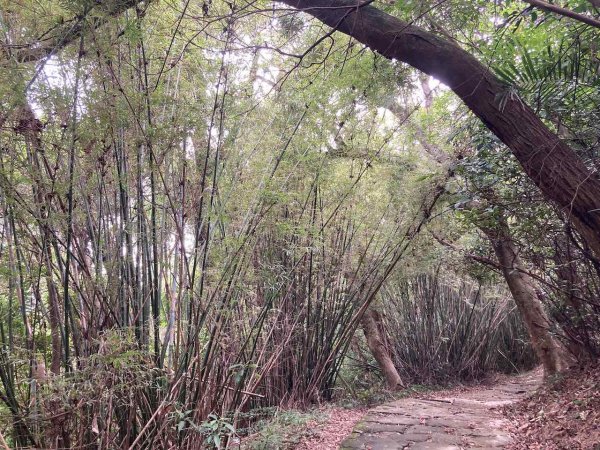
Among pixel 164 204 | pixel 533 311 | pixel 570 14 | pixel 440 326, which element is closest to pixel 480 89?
pixel 570 14

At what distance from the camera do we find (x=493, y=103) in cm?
214

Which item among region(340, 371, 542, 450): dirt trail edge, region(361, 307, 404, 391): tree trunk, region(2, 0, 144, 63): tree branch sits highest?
region(2, 0, 144, 63): tree branch

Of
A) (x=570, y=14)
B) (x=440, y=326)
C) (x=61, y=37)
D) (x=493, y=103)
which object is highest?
(x=61, y=37)

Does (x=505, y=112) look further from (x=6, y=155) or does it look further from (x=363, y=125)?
(x=6, y=155)

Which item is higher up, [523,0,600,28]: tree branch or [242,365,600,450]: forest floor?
[523,0,600,28]: tree branch

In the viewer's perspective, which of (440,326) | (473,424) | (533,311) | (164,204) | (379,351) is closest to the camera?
(164,204)

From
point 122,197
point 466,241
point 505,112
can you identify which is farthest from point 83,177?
point 466,241

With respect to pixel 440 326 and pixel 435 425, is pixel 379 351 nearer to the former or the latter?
pixel 440 326

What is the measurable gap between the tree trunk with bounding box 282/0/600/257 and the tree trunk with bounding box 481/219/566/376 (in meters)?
2.19

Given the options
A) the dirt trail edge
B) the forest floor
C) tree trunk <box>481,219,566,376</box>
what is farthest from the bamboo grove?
the dirt trail edge

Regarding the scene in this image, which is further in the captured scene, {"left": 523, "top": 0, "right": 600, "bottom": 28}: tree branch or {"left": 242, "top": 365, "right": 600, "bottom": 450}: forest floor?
{"left": 242, "top": 365, "right": 600, "bottom": 450}: forest floor

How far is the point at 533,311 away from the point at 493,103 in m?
2.88

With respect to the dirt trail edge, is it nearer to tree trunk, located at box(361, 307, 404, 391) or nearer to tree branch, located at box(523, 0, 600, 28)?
tree trunk, located at box(361, 307, 404, 391)

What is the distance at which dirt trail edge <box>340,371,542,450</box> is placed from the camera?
9.79 feet
